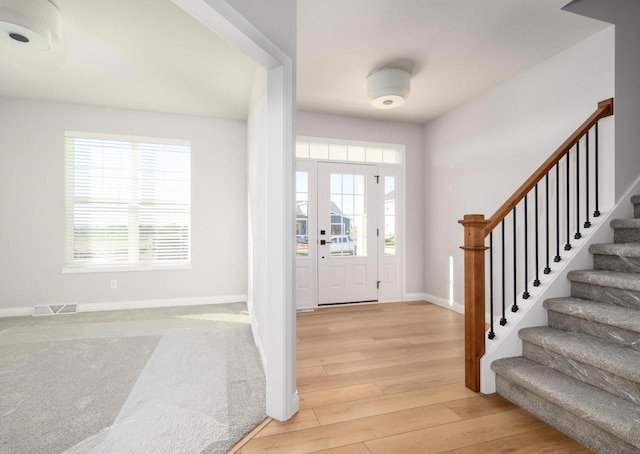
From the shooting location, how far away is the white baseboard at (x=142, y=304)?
421 centimetres

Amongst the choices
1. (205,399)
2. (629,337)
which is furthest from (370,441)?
(629,337)

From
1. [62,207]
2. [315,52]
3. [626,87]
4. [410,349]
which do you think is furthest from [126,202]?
[626,87]

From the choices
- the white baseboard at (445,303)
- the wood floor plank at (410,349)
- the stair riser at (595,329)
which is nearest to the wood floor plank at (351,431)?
the wood floor plank at (410,349)

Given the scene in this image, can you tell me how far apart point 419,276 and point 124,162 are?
15.1 ft

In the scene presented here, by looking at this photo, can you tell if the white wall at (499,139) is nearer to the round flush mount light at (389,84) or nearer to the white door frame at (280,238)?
the round flush mount light at (389,84)

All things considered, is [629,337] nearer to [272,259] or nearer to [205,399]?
[272,259]

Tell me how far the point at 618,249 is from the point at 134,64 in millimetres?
4406

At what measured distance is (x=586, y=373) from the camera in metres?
1.90

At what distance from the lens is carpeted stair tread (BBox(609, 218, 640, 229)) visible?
2451mm

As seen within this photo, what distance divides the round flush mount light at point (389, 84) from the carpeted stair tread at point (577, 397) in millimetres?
2573

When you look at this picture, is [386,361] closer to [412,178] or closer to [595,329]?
[595,329]

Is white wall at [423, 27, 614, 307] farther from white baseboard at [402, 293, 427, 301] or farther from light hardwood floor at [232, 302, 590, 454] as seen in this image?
light hardwood floor at [232, 302, 590, 454]

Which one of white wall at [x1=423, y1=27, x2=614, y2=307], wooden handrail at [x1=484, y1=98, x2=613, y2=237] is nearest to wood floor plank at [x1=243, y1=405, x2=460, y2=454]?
wooden handrail at [x1=484, y1=98, x2=613, y2=237]

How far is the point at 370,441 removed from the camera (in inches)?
69.9
